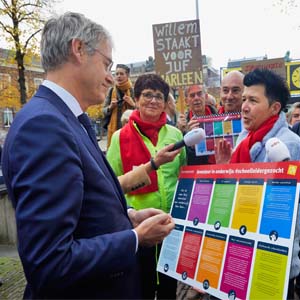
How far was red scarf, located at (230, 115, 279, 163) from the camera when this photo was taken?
227cm

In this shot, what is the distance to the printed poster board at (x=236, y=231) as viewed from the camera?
5.43ft

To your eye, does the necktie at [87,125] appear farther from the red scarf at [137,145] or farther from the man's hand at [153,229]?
the red scarf at [137,145]

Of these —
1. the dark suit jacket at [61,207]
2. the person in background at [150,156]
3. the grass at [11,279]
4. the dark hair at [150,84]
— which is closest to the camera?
the dark suit jacket at [61,207]

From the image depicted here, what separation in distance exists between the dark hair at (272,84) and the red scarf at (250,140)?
13cm

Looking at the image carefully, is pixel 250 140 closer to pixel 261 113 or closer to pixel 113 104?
pixel 261 113

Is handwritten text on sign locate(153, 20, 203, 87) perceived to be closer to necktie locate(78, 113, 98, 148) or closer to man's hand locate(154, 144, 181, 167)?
man's hand locate(154, 144, 181, 167)

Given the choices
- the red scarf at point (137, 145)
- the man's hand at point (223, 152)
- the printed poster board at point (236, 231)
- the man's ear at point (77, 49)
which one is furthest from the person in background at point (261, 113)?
the man's ear at point (77, 49)

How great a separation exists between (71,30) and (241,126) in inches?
64.9

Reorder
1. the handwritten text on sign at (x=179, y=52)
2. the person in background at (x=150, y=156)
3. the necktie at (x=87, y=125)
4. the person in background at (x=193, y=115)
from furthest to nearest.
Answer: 1. the handwritten text on sign at (x=179, y=52)
2. the person in background at (x=193, y=115)
3. the person in background at (x=150, y=156)
4. the necktie at (x=87, y=125)

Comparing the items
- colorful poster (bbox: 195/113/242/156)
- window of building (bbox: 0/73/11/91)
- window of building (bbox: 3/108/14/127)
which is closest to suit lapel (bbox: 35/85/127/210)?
colorful poster (bbox: 195/113/242/156)

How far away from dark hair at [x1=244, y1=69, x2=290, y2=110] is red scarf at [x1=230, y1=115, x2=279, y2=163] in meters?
0.13

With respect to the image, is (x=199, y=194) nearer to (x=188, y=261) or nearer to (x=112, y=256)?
(x=188, y=261)

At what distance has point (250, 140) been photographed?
7.57 ft

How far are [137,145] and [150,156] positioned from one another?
0.44 ft
